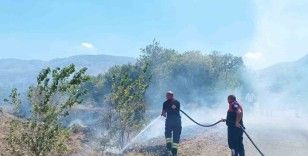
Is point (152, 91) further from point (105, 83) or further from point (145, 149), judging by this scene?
point (145, 149)

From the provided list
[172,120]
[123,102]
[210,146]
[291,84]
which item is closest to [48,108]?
[172,120]

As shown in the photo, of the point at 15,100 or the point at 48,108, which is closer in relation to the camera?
the point at 48,108

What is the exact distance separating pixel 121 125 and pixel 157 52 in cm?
9885

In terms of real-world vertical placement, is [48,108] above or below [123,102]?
above

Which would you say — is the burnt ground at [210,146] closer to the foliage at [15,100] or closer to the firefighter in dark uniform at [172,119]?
the firefighter in dark uniform at [172,119]

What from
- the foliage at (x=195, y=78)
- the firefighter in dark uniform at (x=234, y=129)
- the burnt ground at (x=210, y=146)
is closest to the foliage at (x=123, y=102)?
the burnt ground at (x=210, y=146)

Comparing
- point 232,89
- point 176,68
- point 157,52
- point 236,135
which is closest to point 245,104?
point 232,89

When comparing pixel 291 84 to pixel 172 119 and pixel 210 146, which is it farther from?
pixel 172 119

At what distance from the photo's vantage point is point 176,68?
3691 inches

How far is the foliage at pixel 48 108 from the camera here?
30.8 feet

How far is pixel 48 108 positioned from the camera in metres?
9.40

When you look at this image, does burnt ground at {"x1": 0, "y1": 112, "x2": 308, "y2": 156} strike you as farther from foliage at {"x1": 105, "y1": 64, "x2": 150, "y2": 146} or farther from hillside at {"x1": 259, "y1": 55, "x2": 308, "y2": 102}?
hillside at {"x1": 259, "y1": 55, "x2": 308, "y2": 102}

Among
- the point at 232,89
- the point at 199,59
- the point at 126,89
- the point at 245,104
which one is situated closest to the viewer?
the point at 126,89

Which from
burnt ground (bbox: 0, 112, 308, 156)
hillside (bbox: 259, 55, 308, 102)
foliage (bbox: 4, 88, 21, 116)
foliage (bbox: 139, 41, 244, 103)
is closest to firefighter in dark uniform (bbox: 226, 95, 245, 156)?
burnt ground (bbox: 0, 112, 308, 156)
